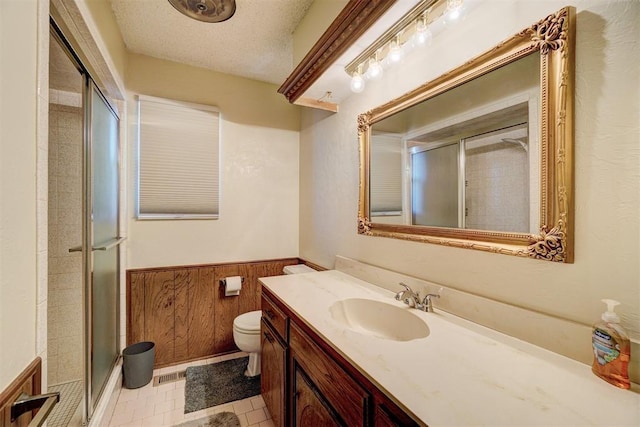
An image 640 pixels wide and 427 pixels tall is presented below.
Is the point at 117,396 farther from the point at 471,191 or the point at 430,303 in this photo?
the point at 471,191

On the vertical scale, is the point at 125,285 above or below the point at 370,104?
below

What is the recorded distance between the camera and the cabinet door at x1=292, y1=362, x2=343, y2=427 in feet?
3.18

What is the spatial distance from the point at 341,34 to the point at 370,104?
1.58 ft

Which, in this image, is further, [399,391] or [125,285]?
[125,285]

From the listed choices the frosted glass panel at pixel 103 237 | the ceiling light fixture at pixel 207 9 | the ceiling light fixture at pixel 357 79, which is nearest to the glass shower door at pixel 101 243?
the frosted glass panel at pixel 103 237

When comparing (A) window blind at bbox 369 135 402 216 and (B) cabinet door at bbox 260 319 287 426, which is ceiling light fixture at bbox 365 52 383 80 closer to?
(A) window blind at bbox 369 135 402 216

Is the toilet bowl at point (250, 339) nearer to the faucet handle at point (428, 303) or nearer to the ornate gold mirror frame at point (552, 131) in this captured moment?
the faucet handle at point (428, 303)

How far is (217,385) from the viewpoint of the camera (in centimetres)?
199

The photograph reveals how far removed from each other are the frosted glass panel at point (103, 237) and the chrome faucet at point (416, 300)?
162cm

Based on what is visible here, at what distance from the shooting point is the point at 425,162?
4.44 feet

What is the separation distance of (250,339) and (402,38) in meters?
2.03
